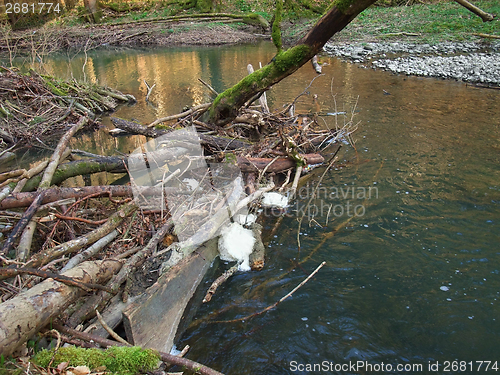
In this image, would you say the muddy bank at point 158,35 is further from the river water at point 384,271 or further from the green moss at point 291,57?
the green moss at point 291,57

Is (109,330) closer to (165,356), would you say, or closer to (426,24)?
(165,356)

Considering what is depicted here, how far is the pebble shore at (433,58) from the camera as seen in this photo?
36.1 feet

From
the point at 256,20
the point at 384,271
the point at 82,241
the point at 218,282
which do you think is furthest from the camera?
the point at 256,20

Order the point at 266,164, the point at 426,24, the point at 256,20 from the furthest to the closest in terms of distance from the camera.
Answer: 1. the point at 256,20
2. the point at 426,24
3. the point at 266,164

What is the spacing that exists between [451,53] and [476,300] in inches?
539

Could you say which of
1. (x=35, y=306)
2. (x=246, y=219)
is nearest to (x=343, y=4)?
(x=246, y=219)

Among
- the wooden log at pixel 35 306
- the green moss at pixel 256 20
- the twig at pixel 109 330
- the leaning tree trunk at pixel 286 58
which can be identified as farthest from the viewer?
the green moss at pixel 256 20

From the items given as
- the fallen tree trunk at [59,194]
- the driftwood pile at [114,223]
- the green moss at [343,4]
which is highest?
the green moss at [343,4]

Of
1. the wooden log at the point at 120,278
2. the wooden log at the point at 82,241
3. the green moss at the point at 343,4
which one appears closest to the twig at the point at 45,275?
the wooden log at the point at 120,278

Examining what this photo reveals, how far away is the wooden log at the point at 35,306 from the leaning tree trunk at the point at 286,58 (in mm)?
3948

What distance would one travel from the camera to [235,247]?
3.91 metres

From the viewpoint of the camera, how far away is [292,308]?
10.9 feet

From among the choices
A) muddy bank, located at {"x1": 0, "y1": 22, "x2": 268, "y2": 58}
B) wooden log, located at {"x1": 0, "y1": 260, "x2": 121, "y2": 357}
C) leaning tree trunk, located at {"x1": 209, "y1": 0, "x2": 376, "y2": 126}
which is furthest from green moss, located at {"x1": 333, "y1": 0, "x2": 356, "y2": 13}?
muddy bank, located at {"x1": 0, "y1": 22, "x2": 268, "y2": 58}

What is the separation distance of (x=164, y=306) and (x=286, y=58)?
394 centimetres
